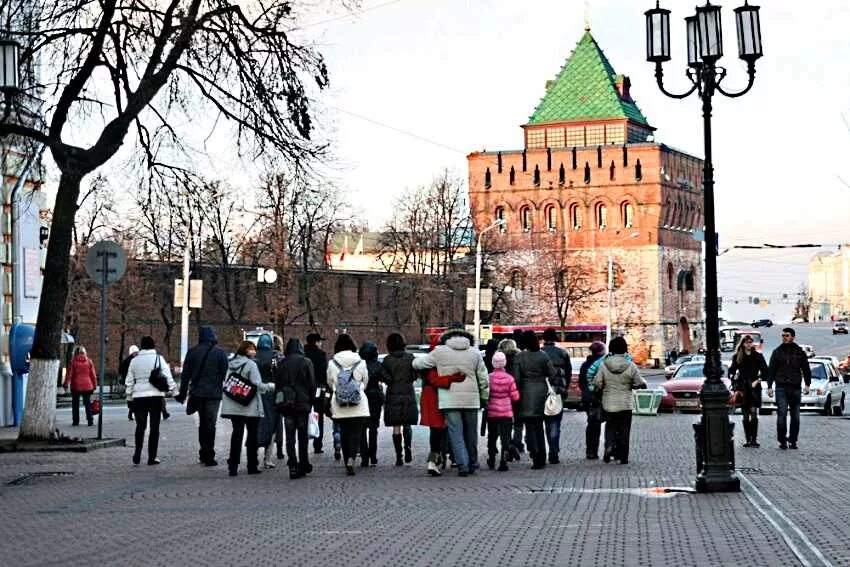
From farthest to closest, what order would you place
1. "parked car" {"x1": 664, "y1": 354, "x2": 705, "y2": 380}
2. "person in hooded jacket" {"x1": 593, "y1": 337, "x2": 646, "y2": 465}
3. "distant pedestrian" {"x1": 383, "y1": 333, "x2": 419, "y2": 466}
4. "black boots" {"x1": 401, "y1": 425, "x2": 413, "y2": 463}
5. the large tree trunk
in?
"parked car" {"x1": 664, "y1": 354, "x2": 705, "y2": 380} < the large tree trunk < "black boots" {"x1": 401, "y1": 425, "x2": 413, "y2": 463} < "person in hooded jacket" {"x1": 593, "y1": 337, "x2": 646, "y2": 465} < "distant pedestrian" {"x1": 383, "y1": 333, "x2": 419, "y2": 466}

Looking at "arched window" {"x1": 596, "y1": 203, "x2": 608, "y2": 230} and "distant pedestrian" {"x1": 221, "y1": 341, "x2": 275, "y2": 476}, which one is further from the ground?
"arched window" {"x1": 596, "y1": 203, "x2": 608, "y2": 230}

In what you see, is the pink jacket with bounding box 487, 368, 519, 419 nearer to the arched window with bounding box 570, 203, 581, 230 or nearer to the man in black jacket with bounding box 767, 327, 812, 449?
the man in black jacket with bounding box 767, 327, 812, 449

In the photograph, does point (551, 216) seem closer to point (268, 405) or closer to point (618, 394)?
point (618, 394)

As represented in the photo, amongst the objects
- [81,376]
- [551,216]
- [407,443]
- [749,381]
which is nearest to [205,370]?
[407,443]

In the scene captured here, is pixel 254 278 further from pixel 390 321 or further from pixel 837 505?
pixel 837 505

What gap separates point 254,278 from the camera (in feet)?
294

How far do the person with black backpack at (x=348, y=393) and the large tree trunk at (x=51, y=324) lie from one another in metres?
6.62

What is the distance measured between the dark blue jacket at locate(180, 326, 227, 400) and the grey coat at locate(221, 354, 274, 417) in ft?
2.95

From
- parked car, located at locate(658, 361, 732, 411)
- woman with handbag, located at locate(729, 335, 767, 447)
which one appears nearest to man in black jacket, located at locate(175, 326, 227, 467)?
woman with handbag, located at locate(729, 335, 767, 447)

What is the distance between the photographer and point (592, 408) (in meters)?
23.8

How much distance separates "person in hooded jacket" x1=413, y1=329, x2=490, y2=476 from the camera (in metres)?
21.1

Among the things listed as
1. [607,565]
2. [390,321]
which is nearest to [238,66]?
[607,565]

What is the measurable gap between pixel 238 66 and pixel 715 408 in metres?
11.7

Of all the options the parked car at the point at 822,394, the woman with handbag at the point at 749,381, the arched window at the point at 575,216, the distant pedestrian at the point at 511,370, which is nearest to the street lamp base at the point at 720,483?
the distant pedestrian at the point at 511,370
